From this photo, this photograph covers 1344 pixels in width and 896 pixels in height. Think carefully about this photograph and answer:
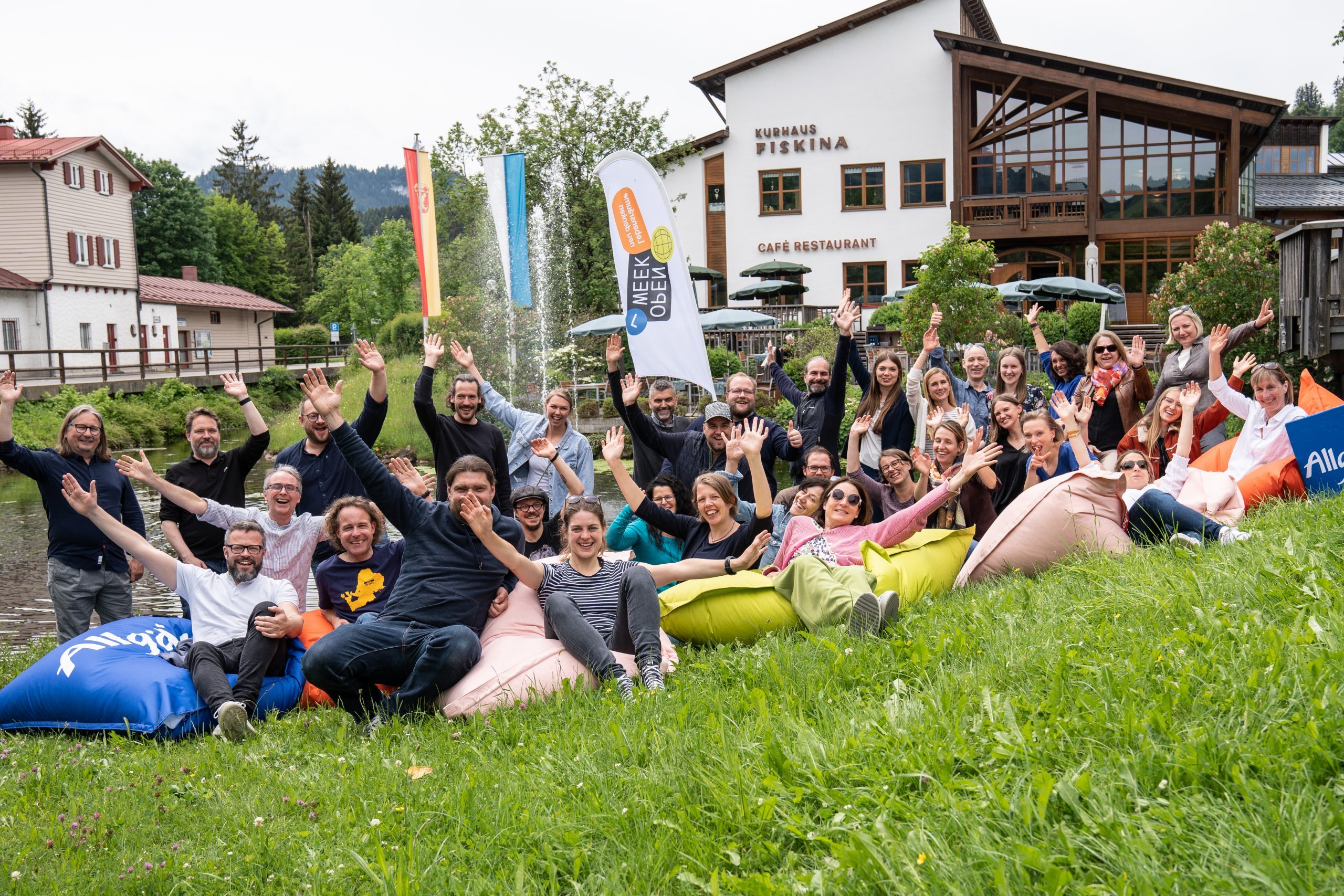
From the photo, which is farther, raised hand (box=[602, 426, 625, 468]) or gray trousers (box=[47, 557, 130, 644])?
gray trousers (box=[47, 557, 130, 644])

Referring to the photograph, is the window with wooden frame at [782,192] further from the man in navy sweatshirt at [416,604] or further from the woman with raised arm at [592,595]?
the man in navy sweatshirt at [416,604]

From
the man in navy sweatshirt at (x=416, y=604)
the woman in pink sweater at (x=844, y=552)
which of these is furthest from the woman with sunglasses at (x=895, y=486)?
the man in navy sweatshirt at (x=416, y=604)

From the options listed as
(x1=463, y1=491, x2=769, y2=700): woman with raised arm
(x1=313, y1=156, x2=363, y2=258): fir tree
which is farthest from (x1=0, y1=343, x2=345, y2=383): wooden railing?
(x1=313, y1=156, x2=363, y2=258): fir tree

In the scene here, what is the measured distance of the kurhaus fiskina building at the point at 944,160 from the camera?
32.1m

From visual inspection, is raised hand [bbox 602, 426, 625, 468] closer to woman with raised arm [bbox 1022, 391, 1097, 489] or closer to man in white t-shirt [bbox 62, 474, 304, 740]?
man in white t-shirt [bbox 62, 474, 304, 740]

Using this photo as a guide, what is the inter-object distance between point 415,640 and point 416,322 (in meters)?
36.3

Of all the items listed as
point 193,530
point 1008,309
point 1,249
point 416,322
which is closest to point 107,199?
point 1,249

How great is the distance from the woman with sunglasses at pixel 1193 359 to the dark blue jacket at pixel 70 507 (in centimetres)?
692

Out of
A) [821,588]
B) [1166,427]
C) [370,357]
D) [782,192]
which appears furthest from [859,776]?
[782,192]

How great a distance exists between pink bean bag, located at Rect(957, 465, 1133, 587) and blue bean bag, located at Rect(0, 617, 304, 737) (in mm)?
3753

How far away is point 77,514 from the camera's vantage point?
6242 mm

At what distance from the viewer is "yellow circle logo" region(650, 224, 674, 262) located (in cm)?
931

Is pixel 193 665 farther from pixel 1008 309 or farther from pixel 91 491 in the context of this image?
pixel 1008 309

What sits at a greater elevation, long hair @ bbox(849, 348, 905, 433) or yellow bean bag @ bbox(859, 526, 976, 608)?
long hair @ bbox(849, 348, 905, 433)
